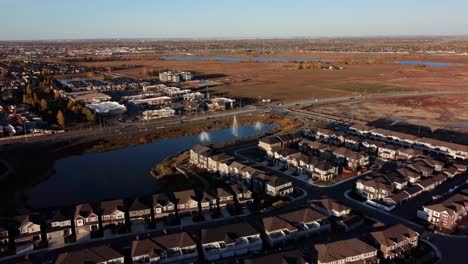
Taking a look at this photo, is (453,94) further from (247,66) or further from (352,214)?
(247,66)

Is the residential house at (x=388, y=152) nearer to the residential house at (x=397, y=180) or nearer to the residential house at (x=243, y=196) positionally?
the residential house at (x=397, y=180)

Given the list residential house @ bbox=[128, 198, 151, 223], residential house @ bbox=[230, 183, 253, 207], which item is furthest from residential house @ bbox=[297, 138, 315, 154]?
residential house @ bbox=[128, 198, 151, 223]

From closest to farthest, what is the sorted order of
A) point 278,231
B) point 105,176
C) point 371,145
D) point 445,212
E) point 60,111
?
point 278,231 < point 445,212 < point 105,176 < point 371,145 < point 60,111

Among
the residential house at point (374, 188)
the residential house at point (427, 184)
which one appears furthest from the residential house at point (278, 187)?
the residential house at point (427, 184)

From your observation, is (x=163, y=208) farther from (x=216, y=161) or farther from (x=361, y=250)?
(x=361, y=250)

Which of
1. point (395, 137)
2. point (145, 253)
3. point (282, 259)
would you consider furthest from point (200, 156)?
point (395, 137)

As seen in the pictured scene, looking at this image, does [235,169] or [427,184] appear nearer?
[427,184]

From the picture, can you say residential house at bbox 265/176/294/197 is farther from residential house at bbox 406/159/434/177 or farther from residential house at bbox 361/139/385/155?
residential house at bbox 361/139/385/155
